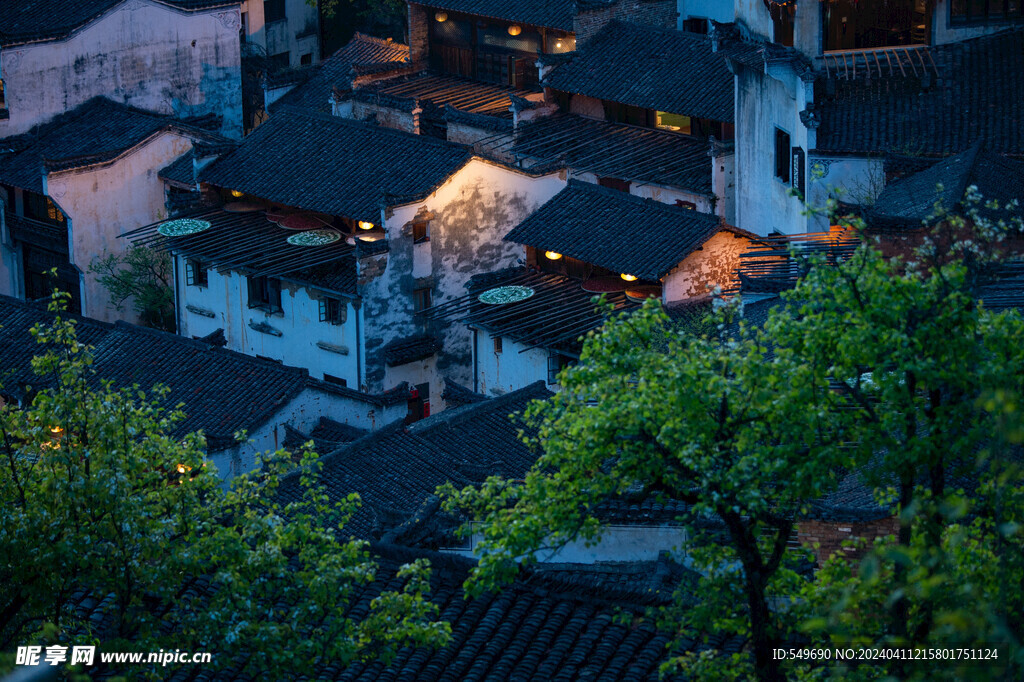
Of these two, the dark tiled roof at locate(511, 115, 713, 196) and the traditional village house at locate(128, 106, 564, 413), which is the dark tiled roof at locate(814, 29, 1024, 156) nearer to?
the dark tiled roof at locate(511, 115, 713, 196)

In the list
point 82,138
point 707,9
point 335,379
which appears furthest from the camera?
point 707,9

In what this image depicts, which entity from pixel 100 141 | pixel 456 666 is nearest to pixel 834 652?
pixel 456 666

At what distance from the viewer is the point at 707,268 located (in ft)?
125

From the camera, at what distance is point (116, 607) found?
1844 centimetres

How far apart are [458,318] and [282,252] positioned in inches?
207

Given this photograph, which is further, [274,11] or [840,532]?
[274,11]

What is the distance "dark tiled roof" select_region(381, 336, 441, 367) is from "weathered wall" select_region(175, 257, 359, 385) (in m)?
0.92

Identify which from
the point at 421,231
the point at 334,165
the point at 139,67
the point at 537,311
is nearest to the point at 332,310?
the point at 421,231

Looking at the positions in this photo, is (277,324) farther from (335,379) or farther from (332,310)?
(335,379)

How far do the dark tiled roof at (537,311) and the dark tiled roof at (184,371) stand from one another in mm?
5813

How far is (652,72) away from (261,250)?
13.8 meters

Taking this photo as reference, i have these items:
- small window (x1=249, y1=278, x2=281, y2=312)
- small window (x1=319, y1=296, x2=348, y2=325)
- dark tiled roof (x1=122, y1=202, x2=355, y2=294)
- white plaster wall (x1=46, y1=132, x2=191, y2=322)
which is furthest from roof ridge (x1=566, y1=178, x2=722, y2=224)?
white plaster wall (x1=46, y1=132, x2=191, y2=322)

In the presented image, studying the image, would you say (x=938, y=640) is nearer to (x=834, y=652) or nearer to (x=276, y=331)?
(x=834, y=652)

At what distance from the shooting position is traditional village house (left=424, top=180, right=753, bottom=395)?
37656mm
